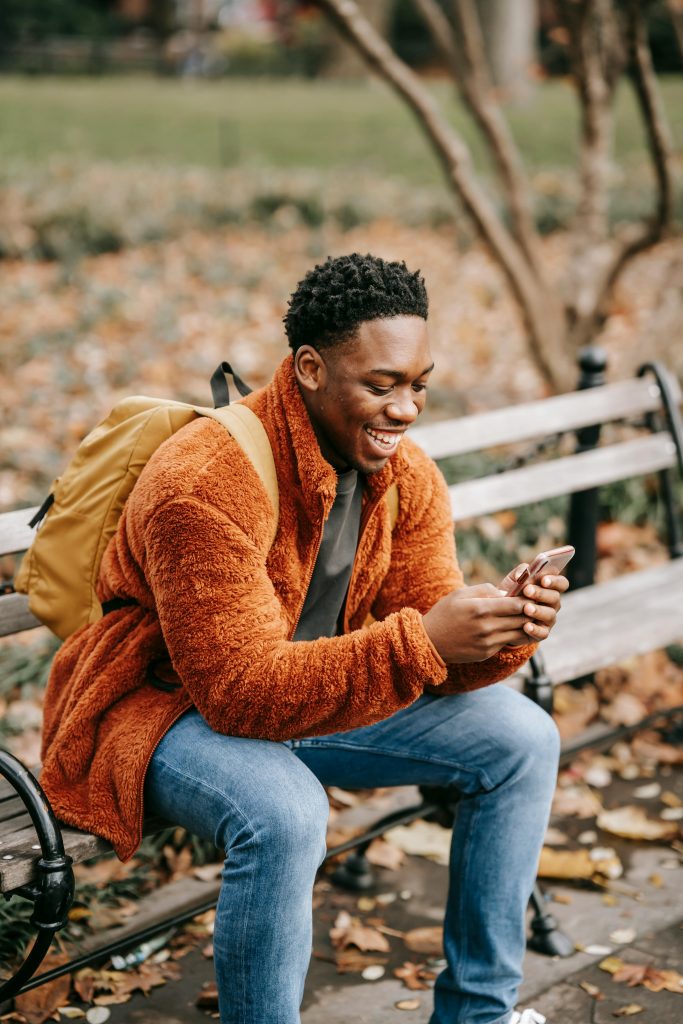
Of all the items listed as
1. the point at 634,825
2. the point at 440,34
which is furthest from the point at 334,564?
the point at 440,34

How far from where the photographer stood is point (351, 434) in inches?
91.5

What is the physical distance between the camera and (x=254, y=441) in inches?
91.4

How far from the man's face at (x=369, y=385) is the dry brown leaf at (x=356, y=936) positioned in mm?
1322

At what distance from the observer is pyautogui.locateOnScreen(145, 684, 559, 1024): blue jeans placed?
2109 mm

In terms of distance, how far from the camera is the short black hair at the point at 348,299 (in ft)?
7.44

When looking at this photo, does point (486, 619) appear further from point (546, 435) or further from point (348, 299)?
point (546, 435)

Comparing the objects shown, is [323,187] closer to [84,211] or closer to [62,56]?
[84,211]

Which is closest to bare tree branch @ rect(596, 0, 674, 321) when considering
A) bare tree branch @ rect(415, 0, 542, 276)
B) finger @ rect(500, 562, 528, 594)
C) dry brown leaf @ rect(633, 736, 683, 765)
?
bare tree branch @ rect(415, 0, 542, 276)

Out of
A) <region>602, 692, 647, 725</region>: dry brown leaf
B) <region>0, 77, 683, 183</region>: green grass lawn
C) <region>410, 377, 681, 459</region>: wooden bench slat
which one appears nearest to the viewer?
<region>410, 377, 681, 459</region>: wooden bench slat

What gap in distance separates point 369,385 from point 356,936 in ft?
4.94

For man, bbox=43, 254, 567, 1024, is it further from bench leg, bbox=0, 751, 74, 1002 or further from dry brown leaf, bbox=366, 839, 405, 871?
dry brown leaf, bbox=366, 839, 405, 871

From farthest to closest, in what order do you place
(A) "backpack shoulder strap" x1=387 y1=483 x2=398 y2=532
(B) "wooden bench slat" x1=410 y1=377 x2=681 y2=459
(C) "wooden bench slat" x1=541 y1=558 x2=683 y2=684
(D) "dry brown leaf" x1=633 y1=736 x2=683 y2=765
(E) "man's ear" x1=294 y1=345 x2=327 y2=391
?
(D) "dry brown leaf" x1=633 y1=736 x2=683 y2=765
(B) "wooden bench slat" x1=410 y1=377 x2=681 y2=459
(C) "wooden bench slat" x1=541 y1=558 x2=683 y2=684
(A) "backpack shoulder strap" x1=387 y1=483 x2=398 y2=532
(E) "man's ear" x1=294 y1=345 x2=327 y2=391

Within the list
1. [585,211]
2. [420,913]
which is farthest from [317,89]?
[420,913]

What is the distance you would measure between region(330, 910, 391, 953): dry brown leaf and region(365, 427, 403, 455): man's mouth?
1.36 m
